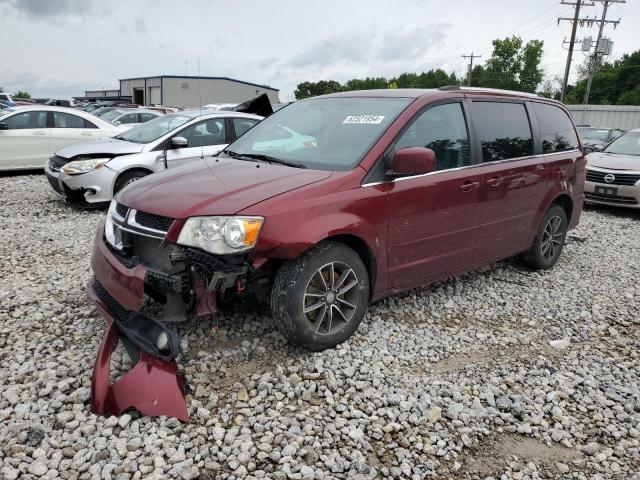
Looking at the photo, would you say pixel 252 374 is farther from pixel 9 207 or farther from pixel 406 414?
pixel 9 207

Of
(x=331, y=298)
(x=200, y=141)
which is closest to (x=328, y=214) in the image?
(x=331, y=298)

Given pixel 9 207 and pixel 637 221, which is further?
pixel 637 221

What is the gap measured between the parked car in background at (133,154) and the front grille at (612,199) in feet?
21.4

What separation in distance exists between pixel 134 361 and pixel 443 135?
2938mm

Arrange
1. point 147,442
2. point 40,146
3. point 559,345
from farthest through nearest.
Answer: point 40,146, point 559,345, point 147,442

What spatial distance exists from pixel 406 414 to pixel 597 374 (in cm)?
156

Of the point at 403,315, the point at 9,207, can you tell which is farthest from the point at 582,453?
the point at 9,207

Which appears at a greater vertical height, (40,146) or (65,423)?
Result: (40,146)

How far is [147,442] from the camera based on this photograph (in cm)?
273

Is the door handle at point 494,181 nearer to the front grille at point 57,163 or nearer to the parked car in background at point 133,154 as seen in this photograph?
the parked car in background at point 133,154

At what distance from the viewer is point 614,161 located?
32.9 ft

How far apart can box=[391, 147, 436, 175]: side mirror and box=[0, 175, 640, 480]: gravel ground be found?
1.29m

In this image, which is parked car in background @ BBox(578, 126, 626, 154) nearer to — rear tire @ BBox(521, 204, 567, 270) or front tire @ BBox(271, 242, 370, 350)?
rear tire @ BBox(521, 204, 567, 270)

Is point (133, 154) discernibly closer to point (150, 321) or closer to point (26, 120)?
point (26, 120)
